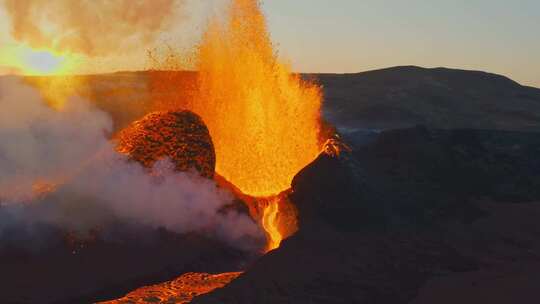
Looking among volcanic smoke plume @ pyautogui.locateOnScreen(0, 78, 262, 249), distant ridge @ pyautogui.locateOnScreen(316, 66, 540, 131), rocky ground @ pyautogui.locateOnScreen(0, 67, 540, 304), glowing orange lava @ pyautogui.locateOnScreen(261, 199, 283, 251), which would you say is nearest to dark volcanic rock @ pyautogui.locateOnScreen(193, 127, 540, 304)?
rocky ground @ pyautogui.locateOnScreen(0, 67, 540, 304)

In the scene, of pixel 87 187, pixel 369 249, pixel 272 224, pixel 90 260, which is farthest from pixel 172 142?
pixel 369 249

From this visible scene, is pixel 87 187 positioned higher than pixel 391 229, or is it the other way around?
pixel 87 187

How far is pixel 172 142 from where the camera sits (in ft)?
47.5

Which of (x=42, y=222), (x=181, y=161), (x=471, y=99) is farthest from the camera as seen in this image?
(x=471, y=99)

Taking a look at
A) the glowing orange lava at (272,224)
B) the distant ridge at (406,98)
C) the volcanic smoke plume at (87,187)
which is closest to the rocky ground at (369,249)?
the volcanic smoke plume at (87,187)

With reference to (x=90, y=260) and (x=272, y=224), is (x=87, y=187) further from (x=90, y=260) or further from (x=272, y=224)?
(x=272, y=224)

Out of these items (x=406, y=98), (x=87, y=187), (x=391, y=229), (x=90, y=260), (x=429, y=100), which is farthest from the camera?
(x=406, y=98)

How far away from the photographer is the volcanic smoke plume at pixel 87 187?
39.2 ft

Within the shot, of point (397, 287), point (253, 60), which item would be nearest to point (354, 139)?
point (253, 60)

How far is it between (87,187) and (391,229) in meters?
6.45

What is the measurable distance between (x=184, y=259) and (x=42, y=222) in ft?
9.47

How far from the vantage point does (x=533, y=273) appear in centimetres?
1095

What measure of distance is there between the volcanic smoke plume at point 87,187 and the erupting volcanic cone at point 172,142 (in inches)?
10.2

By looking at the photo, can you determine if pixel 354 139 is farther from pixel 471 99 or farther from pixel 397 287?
pixel 471 99
